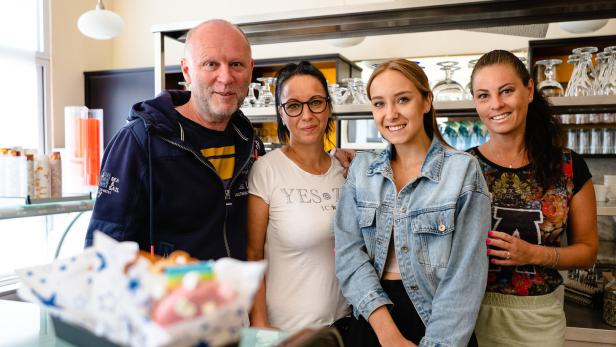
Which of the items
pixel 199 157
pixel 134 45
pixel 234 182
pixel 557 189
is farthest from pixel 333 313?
pixel 134 45

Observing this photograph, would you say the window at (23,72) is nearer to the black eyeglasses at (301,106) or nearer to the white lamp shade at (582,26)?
the black eyeglasses at (301,106)

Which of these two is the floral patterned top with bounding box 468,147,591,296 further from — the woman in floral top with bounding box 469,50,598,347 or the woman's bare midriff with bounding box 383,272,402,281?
the woman's bare midriff with bounding box 383,272,402,281

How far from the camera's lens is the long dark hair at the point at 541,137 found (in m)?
1.62

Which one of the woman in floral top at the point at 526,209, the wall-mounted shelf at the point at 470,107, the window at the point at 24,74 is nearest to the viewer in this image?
the woman in floral top at the point at 526,209

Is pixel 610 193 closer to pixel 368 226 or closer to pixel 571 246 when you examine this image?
pixel 571 246

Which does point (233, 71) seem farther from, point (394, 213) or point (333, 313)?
point (333, 313)

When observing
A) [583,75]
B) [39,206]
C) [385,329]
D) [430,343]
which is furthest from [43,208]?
[583,75]

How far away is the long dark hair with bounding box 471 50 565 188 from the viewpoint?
1.62 metres

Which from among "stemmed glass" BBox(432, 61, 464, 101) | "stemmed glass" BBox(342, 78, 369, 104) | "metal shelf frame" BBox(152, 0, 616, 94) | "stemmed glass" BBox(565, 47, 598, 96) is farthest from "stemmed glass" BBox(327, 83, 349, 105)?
"stemmed glass" BBox(565, 47, 598, 96)

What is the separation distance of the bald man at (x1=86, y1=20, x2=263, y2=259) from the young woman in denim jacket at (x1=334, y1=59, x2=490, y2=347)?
0.40m

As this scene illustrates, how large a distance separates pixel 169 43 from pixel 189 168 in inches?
204

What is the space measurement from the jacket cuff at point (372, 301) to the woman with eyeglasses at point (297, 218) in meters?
0.22

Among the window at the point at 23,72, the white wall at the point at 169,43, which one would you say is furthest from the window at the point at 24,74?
the white wall at the point at 169,43

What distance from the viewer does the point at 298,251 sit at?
166 cm
